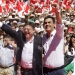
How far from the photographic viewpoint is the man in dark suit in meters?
4.57

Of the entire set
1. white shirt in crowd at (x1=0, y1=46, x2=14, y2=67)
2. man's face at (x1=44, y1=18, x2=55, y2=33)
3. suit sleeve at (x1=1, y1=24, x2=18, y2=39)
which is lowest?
white shirt in crowd at (x1=0, y1=46, x2=14, y2=67)

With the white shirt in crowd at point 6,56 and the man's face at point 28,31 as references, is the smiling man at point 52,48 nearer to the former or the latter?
the man's face at point 28,31

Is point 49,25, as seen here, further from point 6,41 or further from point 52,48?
point 6,41

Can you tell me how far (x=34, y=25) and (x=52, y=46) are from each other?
35 centimetres

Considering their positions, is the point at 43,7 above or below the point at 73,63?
above

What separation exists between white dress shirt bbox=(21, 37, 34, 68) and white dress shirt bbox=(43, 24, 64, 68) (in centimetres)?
18

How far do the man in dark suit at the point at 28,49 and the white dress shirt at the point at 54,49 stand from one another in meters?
0.08

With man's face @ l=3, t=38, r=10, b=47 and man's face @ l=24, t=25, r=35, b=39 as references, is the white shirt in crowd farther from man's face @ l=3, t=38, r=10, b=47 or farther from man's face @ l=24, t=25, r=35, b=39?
man's face @ l=24, t=25, r=35, b=39

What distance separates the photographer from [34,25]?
4.62 meters

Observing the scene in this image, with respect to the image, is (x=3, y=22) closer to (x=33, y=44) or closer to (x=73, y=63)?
(x=33, y=44)

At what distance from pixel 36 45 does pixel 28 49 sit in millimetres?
113

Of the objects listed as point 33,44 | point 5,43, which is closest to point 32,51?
point 33,44

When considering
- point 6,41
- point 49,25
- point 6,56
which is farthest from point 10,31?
point 49,25

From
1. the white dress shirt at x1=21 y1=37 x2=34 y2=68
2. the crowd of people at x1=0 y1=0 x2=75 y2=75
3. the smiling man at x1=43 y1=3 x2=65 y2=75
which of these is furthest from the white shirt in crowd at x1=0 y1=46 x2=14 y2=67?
the smiling man at x1=43 y1=3 x2=65 y2=75
